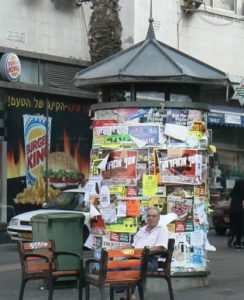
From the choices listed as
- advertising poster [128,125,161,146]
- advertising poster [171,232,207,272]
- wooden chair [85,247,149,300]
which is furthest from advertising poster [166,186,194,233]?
wooden chair [85,247,149,300]

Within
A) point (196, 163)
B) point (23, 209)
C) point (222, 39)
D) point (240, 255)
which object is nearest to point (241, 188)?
point (240, 255)

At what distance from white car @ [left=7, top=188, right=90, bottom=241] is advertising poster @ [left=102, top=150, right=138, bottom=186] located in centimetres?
553

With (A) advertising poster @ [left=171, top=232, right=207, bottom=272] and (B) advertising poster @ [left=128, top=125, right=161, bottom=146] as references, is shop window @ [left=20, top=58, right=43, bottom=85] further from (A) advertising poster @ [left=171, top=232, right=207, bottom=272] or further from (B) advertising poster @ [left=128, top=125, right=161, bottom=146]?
(A) advertising poster @ [left=171, top=232, right=207, bottom=272]

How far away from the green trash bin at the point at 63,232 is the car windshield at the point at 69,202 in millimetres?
5803

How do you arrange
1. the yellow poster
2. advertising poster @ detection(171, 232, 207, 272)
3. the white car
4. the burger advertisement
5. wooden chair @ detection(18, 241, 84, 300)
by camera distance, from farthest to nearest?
the burger advertisement, the white car, advertising poster @ detection(171, 232, 207, 272), the yellow poster, wooden chair @ detection(18, 241, 84, 300)

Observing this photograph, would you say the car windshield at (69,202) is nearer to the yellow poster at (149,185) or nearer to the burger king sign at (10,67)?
the burger king sign at (10,67)

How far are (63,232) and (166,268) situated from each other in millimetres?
2613

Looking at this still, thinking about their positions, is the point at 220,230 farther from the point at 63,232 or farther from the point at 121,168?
the point at 121,168

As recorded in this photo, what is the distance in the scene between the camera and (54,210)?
17.2 metres

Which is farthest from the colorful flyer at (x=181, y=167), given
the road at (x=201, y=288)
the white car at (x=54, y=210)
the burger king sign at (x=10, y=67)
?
the burger king sign at (x=10, y=67)

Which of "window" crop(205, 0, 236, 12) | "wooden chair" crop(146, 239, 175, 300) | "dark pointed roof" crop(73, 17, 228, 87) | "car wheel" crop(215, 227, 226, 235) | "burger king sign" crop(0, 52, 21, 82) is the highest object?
"window" crop(205, 0, 236, 12)

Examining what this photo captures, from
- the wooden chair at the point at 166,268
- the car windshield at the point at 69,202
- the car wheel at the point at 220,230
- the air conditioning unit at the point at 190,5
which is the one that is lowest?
the car wheel at the point at 220,230

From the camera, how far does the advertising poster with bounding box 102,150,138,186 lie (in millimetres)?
10453

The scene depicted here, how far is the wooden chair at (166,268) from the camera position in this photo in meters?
8.70
